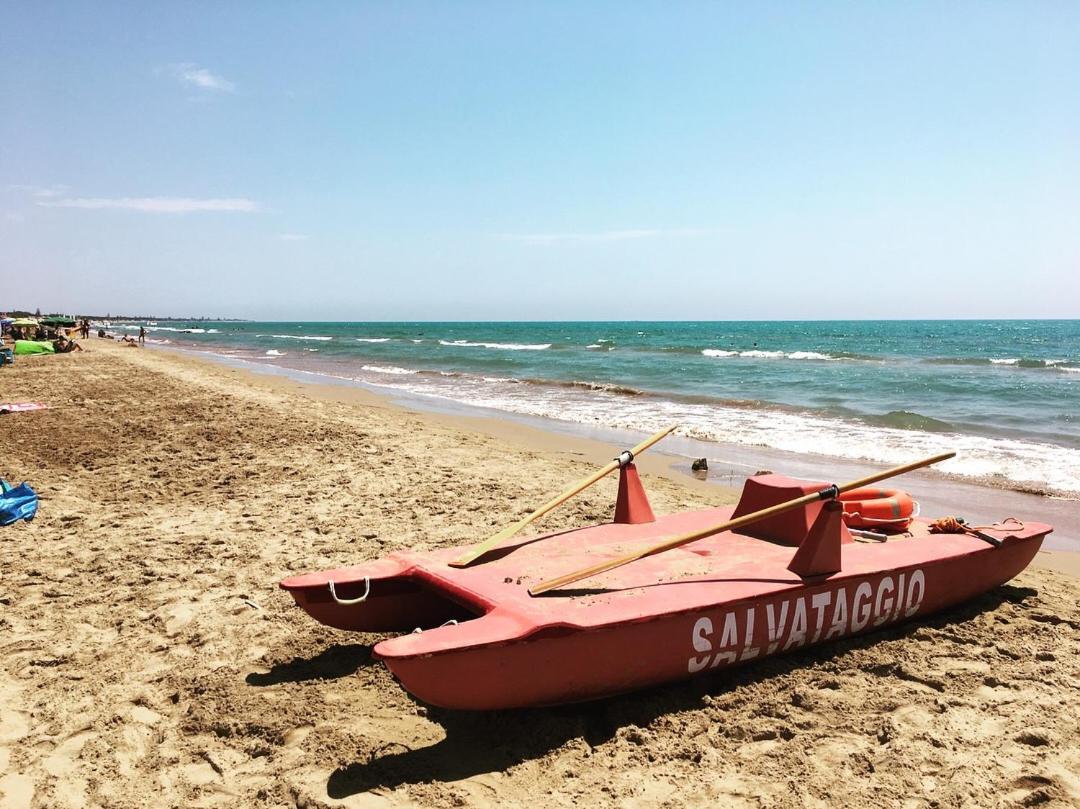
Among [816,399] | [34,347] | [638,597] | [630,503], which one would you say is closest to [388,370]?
[34,347]

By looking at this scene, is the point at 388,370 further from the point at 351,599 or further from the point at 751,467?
the point at 351,599

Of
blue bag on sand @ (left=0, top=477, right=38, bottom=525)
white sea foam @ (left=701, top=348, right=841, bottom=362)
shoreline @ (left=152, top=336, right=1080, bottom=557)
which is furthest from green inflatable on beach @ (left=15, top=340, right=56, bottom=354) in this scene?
white sea foam @ (left=701, top=348, right=841, bottom=362)

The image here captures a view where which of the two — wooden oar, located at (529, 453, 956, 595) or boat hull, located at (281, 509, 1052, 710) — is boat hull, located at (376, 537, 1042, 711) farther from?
wooden oar, located at (529, 453, 956, 595)

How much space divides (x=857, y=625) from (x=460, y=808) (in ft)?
8.11

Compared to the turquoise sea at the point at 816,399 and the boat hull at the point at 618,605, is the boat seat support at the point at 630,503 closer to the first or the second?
the boat hull at the point at 618,605

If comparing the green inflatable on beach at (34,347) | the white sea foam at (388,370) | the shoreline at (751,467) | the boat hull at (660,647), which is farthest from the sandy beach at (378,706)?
the green inflatable on beach at (34,347)

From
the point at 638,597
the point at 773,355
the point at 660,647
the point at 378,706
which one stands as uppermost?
the point at 773,355

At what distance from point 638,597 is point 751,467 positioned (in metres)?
6.25

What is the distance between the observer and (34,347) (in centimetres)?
2366

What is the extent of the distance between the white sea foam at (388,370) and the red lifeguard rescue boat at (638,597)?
813 inches

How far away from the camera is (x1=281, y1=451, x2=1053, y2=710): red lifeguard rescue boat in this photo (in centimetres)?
292

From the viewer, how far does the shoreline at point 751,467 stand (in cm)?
708

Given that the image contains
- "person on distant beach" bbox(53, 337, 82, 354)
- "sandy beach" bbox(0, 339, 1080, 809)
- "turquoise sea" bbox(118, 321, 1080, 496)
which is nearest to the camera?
"sandy beach" bbox(0, 339, 1080, 809)

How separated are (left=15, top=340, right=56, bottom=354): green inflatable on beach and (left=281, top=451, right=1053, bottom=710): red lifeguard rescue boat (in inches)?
994
